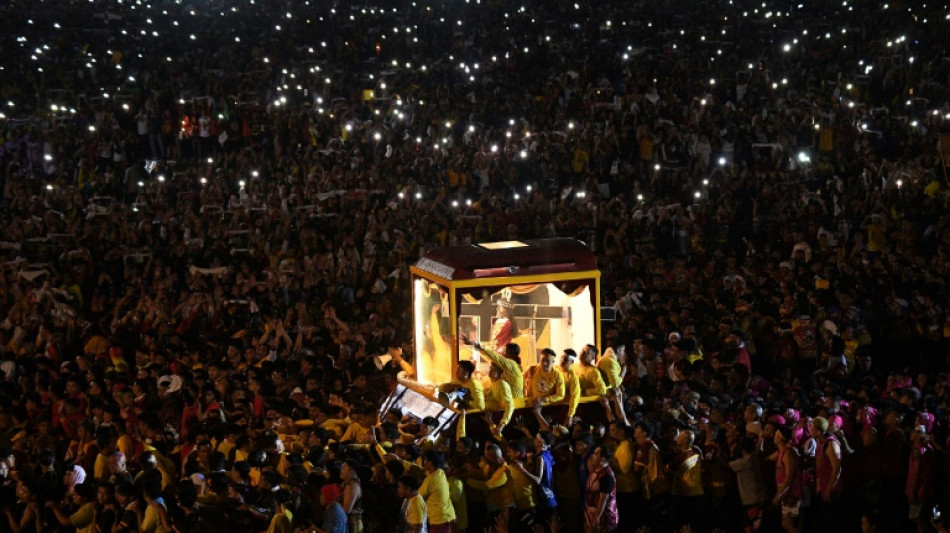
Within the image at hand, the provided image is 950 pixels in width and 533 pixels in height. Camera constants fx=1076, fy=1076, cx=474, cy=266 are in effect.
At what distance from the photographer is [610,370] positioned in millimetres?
11102

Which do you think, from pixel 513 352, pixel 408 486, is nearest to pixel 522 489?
pixel 408 486

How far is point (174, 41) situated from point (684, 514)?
27.3m

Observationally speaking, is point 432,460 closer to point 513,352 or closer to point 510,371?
point 510,371

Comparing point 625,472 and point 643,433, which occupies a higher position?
point 643,433

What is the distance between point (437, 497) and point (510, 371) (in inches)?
94.2

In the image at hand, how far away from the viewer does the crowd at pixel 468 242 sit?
30.6ft

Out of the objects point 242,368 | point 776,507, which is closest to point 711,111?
point 242,368

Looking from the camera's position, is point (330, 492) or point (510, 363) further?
point (510, 363)

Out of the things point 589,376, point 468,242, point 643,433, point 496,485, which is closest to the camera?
point 496,485

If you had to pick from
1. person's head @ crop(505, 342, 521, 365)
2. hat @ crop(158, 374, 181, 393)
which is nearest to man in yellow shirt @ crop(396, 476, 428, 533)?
person's head @ crop(505, 342, 521, 365)

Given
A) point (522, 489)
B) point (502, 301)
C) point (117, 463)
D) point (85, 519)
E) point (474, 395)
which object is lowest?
point (85, 519)

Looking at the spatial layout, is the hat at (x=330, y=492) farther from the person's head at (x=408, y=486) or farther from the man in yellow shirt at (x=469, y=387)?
the man in yellow shirt at (x=469, y=387)

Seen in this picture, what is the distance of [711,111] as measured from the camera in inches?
874

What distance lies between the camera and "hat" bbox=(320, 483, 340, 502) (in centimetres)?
866
